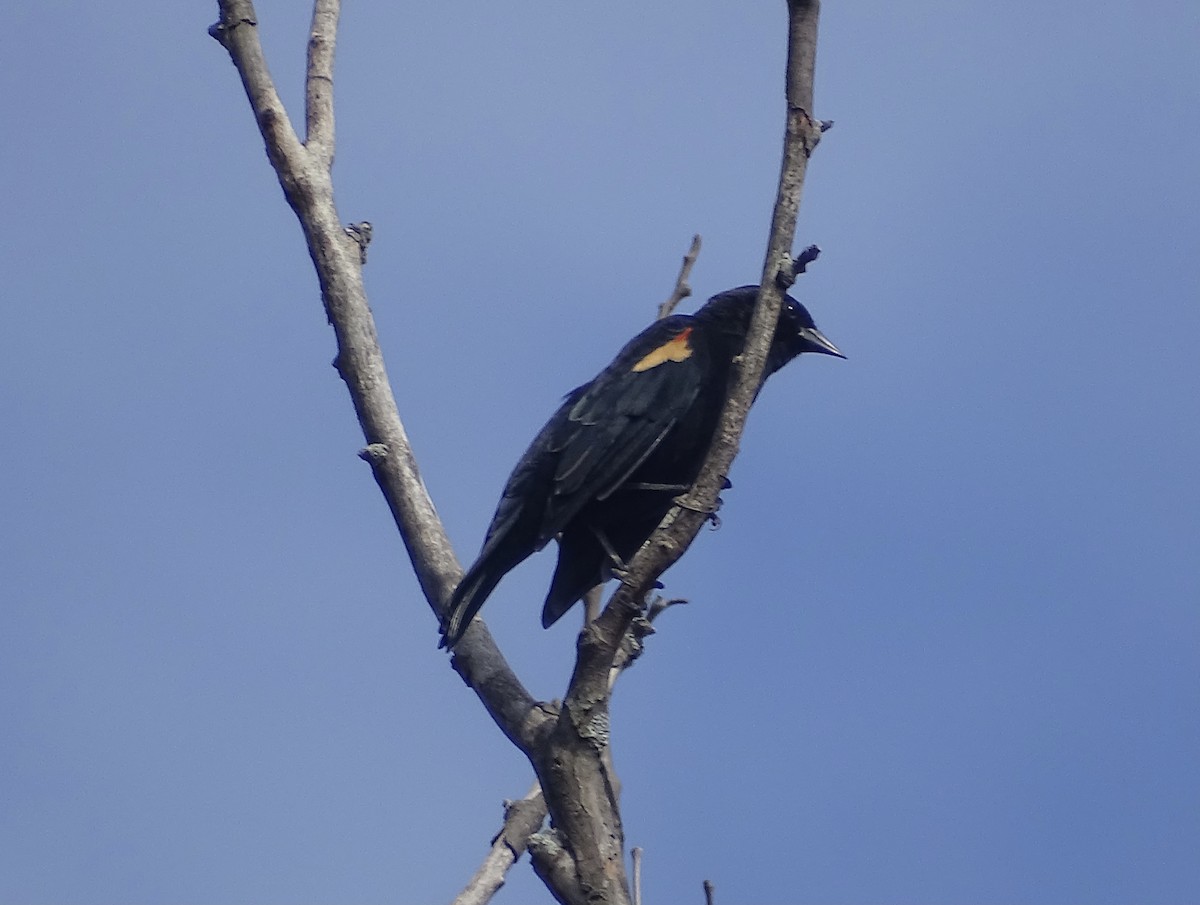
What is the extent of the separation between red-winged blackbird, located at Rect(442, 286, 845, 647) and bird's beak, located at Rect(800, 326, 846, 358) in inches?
24.6

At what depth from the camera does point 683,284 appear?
20.0 feet

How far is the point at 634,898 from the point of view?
3730 millimetres

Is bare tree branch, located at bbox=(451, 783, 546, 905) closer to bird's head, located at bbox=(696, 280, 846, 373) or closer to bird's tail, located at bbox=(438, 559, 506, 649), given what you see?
bird's tail, located at bbox=(438, 559, 506, 649)

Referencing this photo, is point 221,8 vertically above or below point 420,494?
above

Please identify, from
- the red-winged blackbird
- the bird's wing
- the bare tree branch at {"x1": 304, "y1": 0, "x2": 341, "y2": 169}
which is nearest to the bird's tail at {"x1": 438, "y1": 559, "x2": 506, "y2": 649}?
the red-winged blackbird

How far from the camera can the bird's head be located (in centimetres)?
629

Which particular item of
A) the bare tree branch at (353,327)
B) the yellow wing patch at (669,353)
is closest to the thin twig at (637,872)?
the bare tree branch at (353,327)

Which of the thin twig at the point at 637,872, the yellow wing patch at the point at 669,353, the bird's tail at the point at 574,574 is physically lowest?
the thin twig at the point at 637,872

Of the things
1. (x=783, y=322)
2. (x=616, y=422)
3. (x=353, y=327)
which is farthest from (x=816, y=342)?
(x=353, y=327)

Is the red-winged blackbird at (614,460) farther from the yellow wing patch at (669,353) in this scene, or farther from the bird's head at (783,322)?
the bird's head at (783,322)

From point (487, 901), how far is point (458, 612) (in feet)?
3.46

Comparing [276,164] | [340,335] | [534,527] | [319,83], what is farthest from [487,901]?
[319,83]

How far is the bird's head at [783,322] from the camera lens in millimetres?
6293

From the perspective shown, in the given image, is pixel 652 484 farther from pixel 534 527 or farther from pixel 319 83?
pixel 319 83
